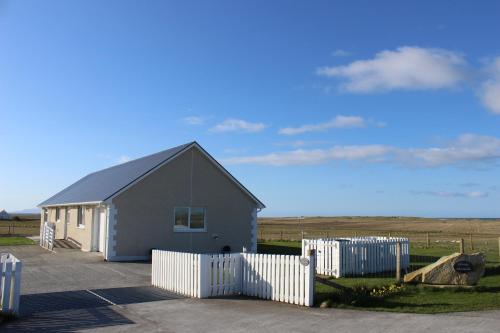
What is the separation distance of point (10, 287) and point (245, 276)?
5.21 m

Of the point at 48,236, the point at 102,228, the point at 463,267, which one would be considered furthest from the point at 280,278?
the point at 48,236

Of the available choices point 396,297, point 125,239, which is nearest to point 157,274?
point 396,297

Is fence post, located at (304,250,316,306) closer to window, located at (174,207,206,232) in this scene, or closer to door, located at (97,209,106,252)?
window, located at (174,207,206,232)

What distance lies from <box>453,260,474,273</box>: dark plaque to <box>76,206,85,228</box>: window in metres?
19.5

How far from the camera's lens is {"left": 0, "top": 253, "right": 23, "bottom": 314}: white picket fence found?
9.63m

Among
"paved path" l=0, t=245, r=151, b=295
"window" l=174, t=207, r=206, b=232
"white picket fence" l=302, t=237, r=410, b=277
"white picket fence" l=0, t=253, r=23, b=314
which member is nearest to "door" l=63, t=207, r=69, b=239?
"paved path" l=0, t=245, r=151, b=295

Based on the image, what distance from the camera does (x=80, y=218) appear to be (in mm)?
27172

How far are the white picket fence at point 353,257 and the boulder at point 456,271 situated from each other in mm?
3111

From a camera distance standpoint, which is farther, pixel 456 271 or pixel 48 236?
pixel 48 236

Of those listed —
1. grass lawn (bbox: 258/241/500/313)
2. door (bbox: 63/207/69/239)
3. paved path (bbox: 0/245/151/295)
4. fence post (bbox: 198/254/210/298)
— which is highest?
door (bbox: 63/207/69/239)

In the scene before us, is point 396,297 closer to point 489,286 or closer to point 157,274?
point 489,286

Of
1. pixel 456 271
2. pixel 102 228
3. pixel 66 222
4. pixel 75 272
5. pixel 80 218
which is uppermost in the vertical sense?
pixel 80 218

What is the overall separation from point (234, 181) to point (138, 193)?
5.02 m

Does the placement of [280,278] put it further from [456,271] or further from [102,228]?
[102,228]
